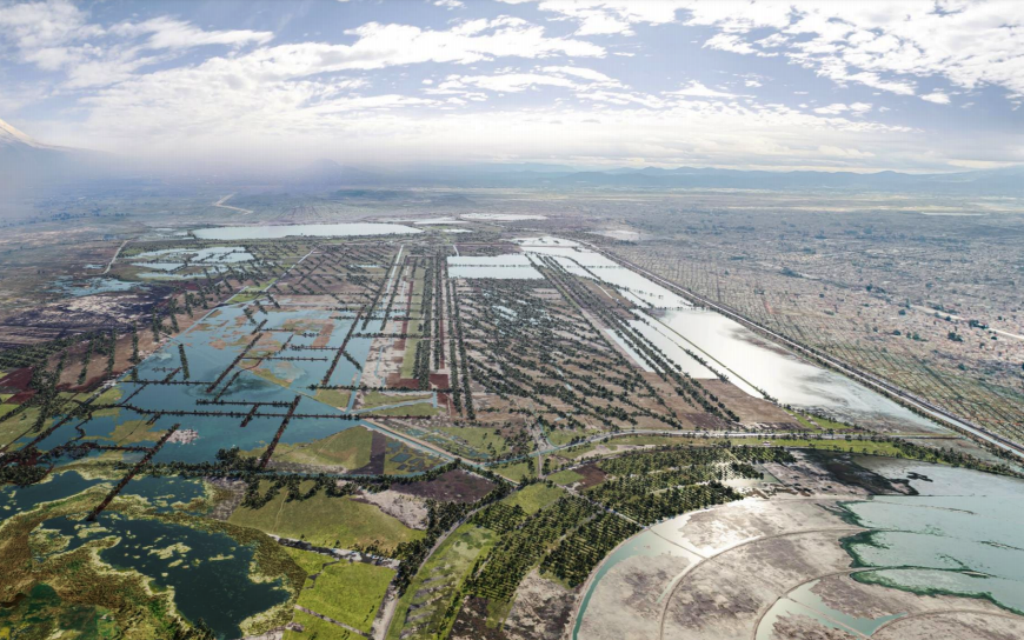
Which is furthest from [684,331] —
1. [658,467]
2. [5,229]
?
[5,229]

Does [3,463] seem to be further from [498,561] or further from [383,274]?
[383,274]

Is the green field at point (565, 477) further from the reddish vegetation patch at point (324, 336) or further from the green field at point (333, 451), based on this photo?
the reddish vegetation patch at point (324, 336)

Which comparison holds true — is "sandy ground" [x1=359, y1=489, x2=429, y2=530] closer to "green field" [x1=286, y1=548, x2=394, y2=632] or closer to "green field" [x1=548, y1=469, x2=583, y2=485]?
"green field" [x1=286, y1=548, x2=394, y2=632]

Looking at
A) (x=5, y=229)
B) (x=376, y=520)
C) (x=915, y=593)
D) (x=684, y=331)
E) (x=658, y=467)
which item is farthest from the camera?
(x=5, y=229)

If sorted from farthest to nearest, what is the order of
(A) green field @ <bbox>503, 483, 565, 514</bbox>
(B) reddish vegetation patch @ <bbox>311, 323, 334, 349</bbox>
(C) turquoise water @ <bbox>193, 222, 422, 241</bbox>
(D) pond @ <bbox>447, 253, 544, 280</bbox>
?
(C) turquoise water @ <bbox>193, 222, 422, 241</bbox>, (D) pond @ <bbox>447, 253, 544, 280</bbox>, (B) reddish vegetation patch @ <bbox>311, 323, 334, 349</bbox>, (A) green field @ <bbox>503, 483, 565, 514</bbox>

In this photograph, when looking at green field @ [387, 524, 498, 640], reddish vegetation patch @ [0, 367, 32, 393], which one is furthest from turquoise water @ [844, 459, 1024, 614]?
reddish vegetation patch @ [0, 367, 32, 393]

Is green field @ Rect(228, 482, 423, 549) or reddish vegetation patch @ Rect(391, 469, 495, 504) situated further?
reddish vegetation patch @ Rect(391, 469, 495, 504)
